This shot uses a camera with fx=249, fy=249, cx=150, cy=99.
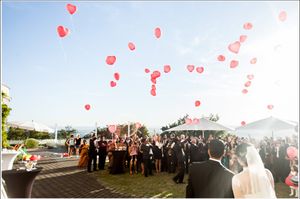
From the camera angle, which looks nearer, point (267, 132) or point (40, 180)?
point (40, 180)

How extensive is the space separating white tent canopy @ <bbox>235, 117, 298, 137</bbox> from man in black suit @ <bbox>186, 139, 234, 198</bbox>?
32.7 ft

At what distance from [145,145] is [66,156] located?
9.37 m

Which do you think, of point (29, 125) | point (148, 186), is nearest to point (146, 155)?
point (148, 186)

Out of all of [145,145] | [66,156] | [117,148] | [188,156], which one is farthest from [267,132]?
[66,156]

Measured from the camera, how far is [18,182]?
212 inches

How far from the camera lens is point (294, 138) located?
9938 mm

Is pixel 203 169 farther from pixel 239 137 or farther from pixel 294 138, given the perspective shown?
pixel 239 137

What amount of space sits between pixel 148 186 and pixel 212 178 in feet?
19.2

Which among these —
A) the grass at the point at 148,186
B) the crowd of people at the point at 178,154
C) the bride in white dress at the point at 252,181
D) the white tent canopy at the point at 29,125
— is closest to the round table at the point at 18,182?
the grass at the point at 148,186

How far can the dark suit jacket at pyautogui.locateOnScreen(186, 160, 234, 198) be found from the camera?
2.73m

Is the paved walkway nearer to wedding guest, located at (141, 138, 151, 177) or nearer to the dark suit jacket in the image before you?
wedding guest, located at (141, 138, 151, 177)

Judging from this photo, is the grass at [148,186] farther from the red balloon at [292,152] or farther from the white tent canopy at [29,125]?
the white tent canopy at [29,125]

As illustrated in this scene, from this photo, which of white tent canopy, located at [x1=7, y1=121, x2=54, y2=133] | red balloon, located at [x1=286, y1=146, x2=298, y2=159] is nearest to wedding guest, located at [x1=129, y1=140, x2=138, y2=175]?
red balloon, located at [x1=286, y1=146, x2=298, y2=159]

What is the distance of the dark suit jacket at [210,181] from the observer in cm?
273
